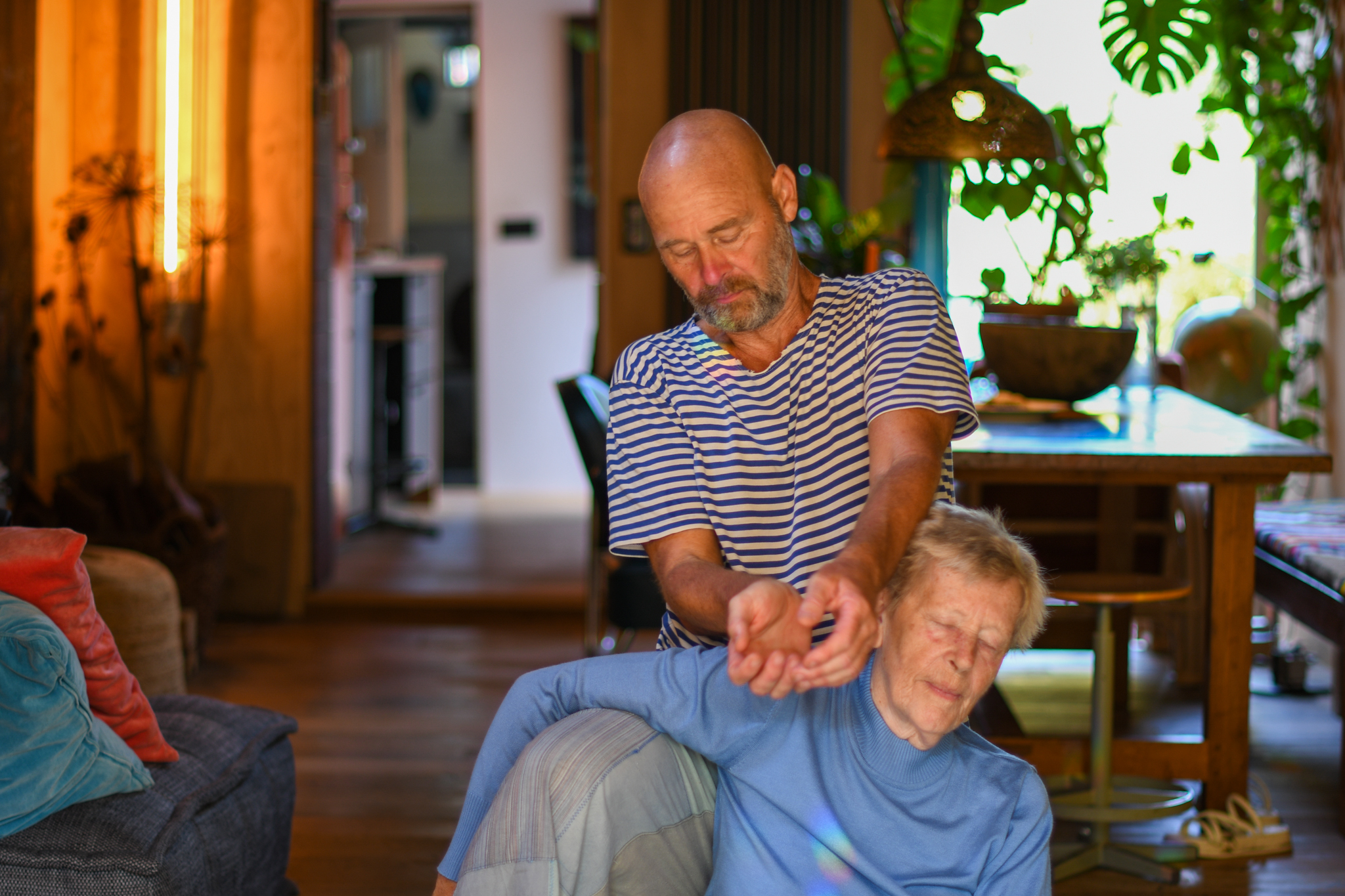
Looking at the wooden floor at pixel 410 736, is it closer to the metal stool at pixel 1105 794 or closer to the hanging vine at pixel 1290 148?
the metal stool at pixel 1105 794

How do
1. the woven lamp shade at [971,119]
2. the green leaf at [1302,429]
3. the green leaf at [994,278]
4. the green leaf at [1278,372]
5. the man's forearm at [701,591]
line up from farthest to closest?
1. the green leaf at [1278,372]
2. the green leaf at [1302,429]
3. the green leaf at [994,278]
4. the woven lamp shade at [971,119]
5. the man's forearm at [701,591]

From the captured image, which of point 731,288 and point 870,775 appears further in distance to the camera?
point 731,288

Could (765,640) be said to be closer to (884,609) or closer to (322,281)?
(884,609)

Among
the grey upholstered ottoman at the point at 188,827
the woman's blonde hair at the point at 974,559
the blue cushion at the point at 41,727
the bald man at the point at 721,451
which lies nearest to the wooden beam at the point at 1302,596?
the bald man at the point at 721,451

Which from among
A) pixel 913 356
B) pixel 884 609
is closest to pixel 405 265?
pixel 913 356

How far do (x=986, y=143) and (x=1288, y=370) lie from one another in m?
2.18

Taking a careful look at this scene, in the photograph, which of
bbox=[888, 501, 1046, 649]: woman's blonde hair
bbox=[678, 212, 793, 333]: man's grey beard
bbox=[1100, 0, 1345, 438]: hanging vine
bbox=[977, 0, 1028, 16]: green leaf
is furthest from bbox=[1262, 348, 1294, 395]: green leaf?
bbox=[888, 501, 1046, 649]: woman's blonde hair

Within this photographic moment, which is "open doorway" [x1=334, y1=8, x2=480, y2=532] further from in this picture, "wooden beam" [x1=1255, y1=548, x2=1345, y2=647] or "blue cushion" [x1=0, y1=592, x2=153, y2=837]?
"blue cushion" [x1=0, y1=592, x2=153, y2=837]

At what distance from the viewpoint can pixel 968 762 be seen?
1.45 meters

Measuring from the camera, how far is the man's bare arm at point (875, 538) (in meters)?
1.28

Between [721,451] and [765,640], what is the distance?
1.63 feet

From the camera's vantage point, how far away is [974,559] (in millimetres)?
1438

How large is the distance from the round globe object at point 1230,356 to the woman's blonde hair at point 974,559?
3.16 m

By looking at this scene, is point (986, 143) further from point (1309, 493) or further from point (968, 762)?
point (1309, 493)
